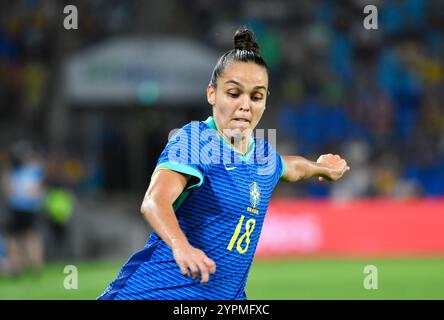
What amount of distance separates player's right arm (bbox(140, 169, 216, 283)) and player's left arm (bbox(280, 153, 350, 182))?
42.9 inches

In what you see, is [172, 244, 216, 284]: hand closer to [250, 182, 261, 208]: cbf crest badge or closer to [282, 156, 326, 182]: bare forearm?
[250, 182, 261, 208]: cbf crest badge

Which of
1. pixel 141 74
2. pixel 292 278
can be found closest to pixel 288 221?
pixel 292 278

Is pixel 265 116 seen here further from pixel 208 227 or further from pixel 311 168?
pixel 208 227

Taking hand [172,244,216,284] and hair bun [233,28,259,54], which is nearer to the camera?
hand [172,244,216,284]

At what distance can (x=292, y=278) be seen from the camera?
1312 cm

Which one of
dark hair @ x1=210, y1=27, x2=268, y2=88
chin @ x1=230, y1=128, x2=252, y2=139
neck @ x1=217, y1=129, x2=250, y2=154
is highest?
dark hair @ x1=210, y1=27, x2=268, y2=88

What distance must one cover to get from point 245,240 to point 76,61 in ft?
47.9

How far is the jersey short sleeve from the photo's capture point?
376cm

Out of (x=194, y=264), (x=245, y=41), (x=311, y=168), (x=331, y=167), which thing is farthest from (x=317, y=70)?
(x=194, y=264)

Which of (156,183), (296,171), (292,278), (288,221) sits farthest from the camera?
(288,221)

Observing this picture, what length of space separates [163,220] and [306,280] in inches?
374

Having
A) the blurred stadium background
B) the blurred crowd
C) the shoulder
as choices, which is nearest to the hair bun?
the shoulder

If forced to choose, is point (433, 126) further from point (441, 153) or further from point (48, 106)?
point (48, 106)

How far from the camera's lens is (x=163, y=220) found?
11.5 ft
